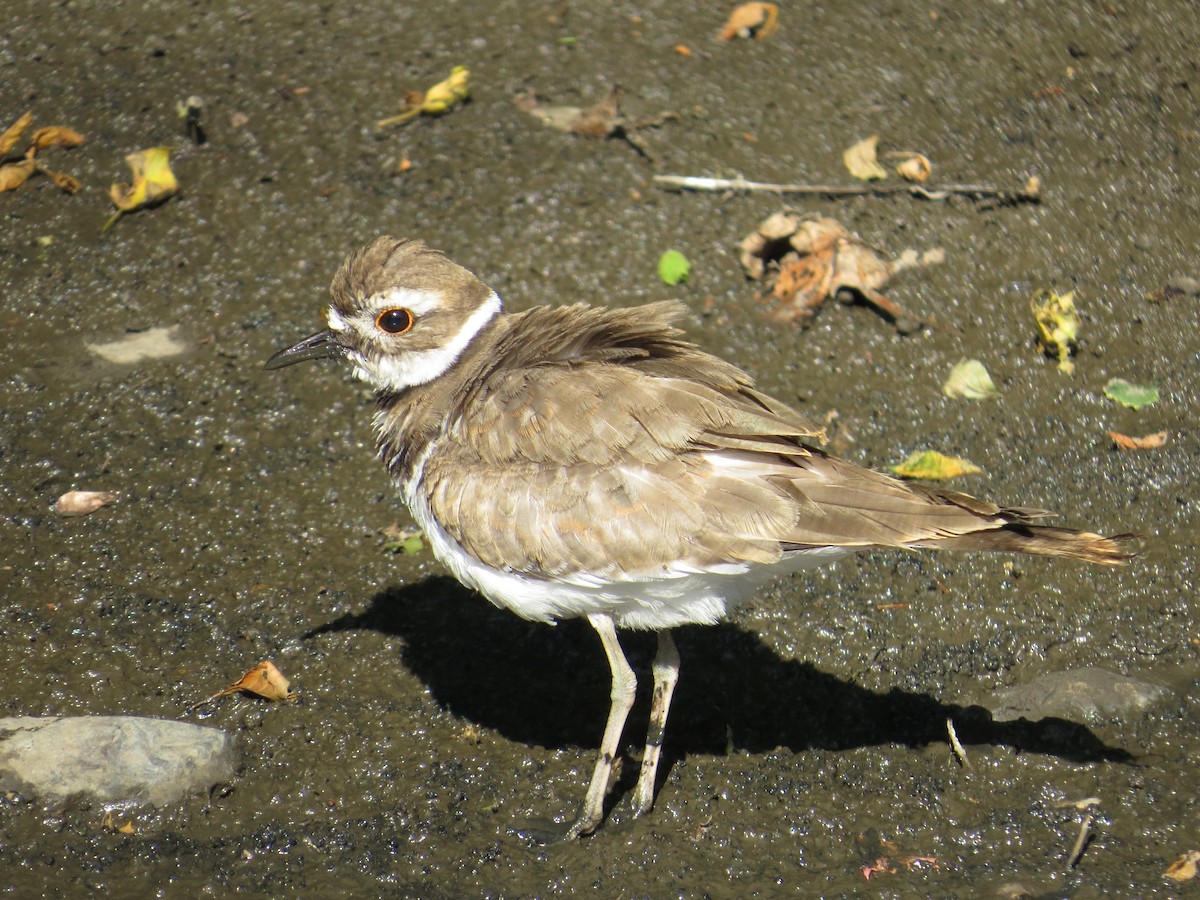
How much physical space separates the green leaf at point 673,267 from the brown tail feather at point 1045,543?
2907 mm

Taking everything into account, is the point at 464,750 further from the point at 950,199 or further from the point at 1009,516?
the point at 950,199

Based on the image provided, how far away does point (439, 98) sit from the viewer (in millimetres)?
7434

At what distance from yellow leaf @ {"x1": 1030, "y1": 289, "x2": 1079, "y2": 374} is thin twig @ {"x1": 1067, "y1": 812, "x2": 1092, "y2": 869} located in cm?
289

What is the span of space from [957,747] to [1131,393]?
8.54 ft

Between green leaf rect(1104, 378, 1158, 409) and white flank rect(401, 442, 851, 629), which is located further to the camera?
green leaf rect(1104, 378, 1158, 409)

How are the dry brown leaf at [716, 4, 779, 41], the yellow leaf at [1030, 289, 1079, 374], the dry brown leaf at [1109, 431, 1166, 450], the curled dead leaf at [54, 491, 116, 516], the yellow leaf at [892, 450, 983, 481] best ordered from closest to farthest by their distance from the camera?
the curled dead leaf at [54, 491, 116, 516] < the yellow leaf at [892, 450, 983, 481] < the dry brown leaf at [1109, 431, 1166, 450] < the yellow leaf at [1030, 289, 1079, 374] < the dry brown leaf at [716, 4, 779, 41]

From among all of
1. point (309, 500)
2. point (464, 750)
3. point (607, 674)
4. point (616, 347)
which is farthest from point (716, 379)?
point (309, 500)

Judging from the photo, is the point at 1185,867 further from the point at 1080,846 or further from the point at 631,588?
the point at 631,588

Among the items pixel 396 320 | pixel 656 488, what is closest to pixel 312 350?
pixel 396 320

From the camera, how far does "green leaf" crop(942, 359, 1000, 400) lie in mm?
6422

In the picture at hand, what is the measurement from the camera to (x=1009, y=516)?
437cm

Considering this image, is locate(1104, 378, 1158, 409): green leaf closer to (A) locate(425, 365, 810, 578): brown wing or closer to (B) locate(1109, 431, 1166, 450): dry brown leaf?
(B) locate(1109, 431, 1166, 450): dry brown leaf

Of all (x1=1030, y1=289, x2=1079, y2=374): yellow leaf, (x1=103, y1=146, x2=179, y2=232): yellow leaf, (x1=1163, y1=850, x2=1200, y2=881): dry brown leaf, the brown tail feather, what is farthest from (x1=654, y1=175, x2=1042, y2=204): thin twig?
(x1=1163, y1=850, x2=1200, y2=881): dry brown leaf

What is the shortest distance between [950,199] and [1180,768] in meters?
3.71
